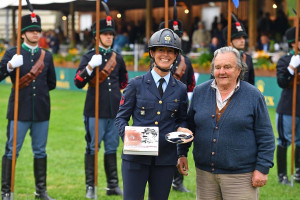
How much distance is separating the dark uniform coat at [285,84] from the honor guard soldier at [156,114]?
3.21 metres

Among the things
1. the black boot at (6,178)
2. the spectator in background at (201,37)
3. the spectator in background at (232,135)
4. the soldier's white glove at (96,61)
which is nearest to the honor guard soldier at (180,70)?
the soldier's white glove at (96,61)

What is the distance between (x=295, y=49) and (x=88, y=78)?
8.81ft

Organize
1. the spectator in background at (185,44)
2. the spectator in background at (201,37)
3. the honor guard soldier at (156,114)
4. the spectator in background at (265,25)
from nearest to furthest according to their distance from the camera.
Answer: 1. the honor guard soldier at (156,114)
2. the spectator in background at (185,44)
3. the spectator in background at (265,25)
4. the spectator in background at (201,37)

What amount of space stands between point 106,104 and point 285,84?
7.76 ft

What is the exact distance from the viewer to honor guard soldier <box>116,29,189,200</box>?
470 centimetres

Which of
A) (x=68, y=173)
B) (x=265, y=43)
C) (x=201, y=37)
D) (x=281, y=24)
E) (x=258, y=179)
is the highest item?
(x=281, y=24)

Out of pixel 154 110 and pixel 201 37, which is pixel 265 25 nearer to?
pixel 201 37

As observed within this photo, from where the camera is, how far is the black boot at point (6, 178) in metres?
6.65

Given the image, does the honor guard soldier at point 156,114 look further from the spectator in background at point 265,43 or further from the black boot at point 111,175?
the spectator in background at point 265,43

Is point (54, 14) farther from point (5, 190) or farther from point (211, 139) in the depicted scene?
point (211, 139)

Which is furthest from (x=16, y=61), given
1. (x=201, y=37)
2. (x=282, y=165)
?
(x=201, y=37)

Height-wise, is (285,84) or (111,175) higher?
(285,84)

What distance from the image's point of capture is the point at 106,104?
7137 mm

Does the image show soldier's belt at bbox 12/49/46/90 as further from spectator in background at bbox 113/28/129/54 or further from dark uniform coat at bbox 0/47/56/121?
spectator in background at bbox 113/28/129/54
